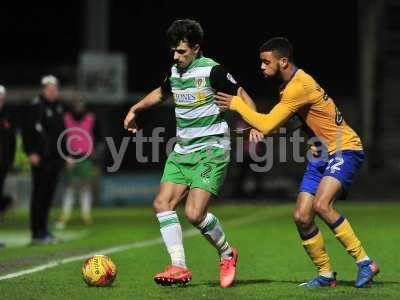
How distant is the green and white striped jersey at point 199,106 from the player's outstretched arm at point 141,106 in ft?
0.87

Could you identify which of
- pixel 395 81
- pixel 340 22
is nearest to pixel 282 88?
pixel 395 81

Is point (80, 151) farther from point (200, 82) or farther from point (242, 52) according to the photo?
point (242, 52)

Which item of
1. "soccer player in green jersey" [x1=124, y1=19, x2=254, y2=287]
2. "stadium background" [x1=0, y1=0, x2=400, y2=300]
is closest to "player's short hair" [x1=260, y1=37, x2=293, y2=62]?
"soccer player in green jersey" [x1=124, y1=19, x2=254, y2=287]

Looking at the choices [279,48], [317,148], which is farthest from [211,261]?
[279,48]

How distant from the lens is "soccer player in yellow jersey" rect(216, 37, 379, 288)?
9.78 m

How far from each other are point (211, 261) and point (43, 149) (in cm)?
431

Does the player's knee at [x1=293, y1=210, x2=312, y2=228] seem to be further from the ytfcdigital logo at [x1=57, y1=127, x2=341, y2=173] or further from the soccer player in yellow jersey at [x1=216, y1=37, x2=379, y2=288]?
the ytfcdigital logo at [x1=57, y1=127, x2=341, y2=173]

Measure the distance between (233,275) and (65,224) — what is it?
394 inches

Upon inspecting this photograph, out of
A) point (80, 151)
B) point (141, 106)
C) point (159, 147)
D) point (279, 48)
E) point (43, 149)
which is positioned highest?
point (279, 48)

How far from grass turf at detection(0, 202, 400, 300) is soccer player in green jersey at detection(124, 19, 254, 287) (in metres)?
0.47

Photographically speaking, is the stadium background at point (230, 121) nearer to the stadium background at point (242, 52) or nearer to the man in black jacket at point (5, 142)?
the stadium background at point (242, 52)

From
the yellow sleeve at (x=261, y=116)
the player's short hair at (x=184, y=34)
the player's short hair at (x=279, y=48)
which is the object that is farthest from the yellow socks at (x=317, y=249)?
the player's short hair at (x=184, y=34)

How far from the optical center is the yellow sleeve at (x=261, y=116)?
9.66m

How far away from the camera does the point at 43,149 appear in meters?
16.1
